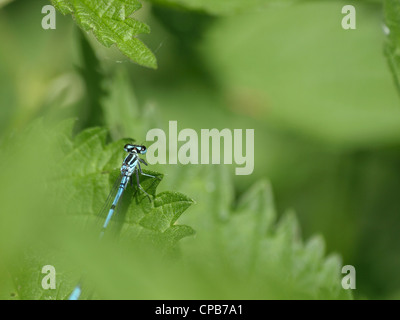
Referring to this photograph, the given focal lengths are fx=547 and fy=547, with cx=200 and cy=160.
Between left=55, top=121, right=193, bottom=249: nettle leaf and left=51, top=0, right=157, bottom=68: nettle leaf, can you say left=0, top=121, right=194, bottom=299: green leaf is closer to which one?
left=55, top=121, right=193, bottom=249: nettle leaf

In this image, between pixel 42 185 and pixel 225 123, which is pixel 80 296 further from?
pixel 225 123

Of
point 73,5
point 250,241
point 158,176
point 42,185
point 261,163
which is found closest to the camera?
point 73,5

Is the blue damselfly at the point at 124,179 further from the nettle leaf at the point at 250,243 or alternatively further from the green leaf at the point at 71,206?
the nettle leaf at the point at 250,243

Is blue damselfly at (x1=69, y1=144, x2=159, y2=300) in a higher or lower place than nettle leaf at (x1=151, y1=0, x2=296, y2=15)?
lower

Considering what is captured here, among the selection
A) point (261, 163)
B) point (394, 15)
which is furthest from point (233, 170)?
point (394, 15)

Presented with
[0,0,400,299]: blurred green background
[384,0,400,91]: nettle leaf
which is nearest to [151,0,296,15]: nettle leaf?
[384,0,400,91]: nettle leaf

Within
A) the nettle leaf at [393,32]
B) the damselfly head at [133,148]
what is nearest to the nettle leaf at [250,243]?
the damselfly head at [133,148]
